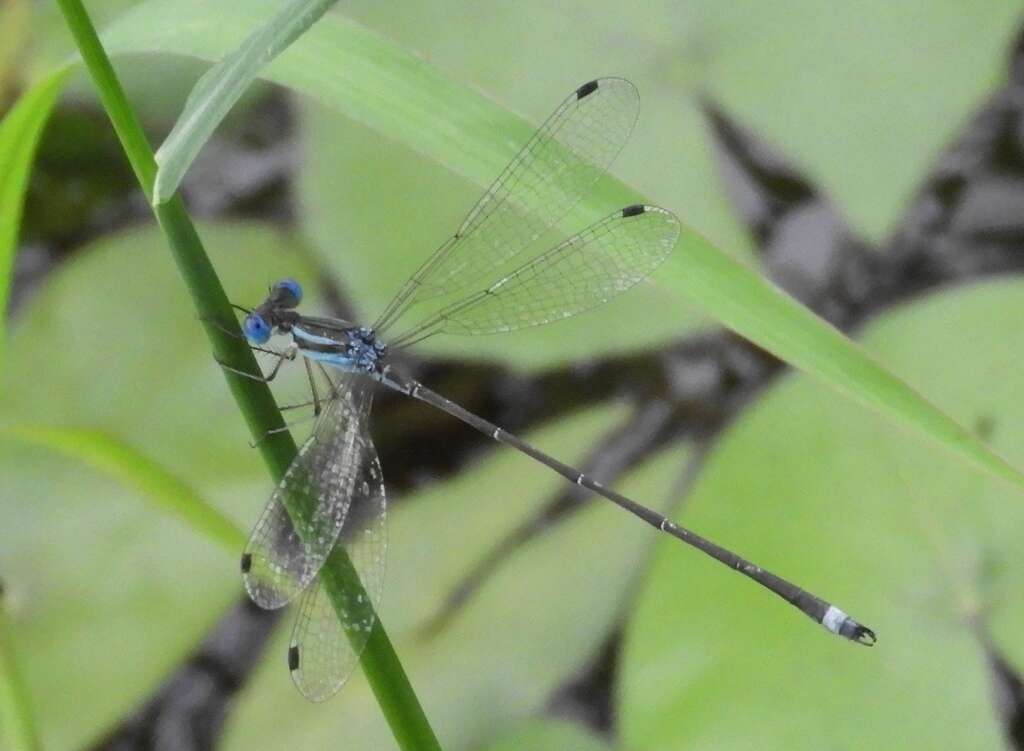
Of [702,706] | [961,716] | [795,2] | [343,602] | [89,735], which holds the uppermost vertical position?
[795,2]

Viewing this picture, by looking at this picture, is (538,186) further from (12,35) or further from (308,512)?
(12,35)

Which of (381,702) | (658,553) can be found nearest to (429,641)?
(658,553)

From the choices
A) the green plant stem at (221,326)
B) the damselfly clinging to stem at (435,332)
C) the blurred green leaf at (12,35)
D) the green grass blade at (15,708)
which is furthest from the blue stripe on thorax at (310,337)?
the blurred green leaf at (12,35)

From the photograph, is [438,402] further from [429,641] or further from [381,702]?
[381,702]

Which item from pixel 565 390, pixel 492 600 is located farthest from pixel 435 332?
pixel 492 600

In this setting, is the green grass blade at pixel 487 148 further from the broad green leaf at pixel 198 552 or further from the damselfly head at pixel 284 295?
the broad green leaf at pixel 198 552

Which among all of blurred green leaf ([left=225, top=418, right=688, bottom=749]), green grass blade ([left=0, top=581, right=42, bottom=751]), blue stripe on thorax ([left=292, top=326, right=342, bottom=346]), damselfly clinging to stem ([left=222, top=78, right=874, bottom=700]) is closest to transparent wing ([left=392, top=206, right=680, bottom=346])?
damselfly clinging to stem ([left=222, top=78, right=874, bottom=700])

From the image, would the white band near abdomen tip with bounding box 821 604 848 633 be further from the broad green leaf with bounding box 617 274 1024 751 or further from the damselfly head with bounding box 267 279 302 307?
the damselfly head with bounding box 267 279 302 307
